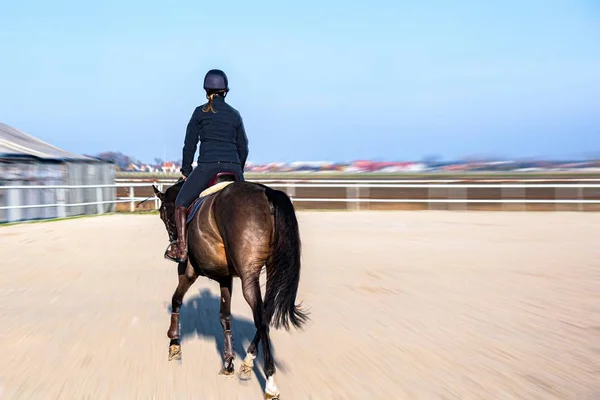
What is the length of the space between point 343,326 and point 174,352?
2.11 m

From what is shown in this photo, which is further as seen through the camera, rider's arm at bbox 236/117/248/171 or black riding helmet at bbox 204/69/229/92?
rider's arm at bbox 236/117/248/171

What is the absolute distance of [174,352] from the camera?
6379 millimetres

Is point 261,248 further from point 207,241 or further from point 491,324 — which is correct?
point 491,324

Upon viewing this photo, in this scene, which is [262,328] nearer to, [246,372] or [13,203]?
[246,372]

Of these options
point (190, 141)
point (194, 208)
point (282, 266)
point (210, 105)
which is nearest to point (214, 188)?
point (194, 208)

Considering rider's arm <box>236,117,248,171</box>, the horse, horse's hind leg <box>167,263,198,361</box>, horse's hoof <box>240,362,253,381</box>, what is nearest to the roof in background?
horse's hind leg <box>167,263,198,361</box>

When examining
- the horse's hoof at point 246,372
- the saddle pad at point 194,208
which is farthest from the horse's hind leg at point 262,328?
the saddle pad at point 194,208

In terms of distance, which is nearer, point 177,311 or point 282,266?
point 282,266

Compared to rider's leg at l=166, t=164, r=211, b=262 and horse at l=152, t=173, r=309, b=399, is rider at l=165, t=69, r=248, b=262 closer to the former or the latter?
rider's leg at l=166, t=164, r=211, b=262

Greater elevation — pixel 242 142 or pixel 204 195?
pixel 242 142

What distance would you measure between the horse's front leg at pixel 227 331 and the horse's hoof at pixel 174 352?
18.4 inches

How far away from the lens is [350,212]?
28.2 meters

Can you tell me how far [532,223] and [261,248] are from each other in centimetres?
1853

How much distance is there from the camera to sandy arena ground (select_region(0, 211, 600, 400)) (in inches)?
217
